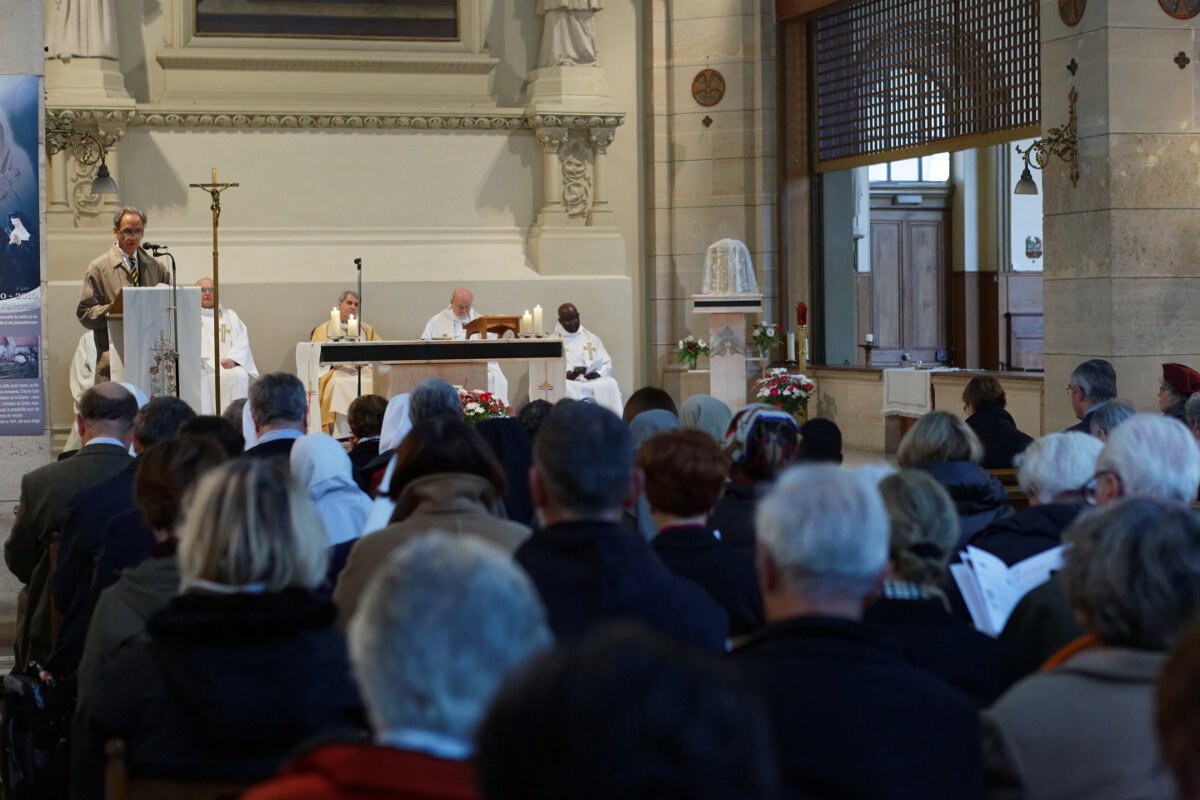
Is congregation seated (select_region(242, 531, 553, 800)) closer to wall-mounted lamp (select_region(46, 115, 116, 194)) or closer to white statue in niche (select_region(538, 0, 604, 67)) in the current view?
wall-mounted lamp (select_region(46, 115, 116, 194))

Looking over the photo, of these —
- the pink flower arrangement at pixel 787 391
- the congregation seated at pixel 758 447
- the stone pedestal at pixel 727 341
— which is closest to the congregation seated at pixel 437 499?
the congregation seated at pixel 758 447

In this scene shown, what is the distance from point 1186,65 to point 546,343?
188 inches

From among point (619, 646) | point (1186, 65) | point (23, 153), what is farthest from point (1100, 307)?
point (619, 646)

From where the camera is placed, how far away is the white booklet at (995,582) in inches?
145

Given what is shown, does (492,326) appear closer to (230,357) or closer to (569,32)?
(230,357)

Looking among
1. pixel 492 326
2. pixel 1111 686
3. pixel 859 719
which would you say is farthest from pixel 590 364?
pixel 859 719

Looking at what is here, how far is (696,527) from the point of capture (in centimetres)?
353

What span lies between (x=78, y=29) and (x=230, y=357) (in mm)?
3040

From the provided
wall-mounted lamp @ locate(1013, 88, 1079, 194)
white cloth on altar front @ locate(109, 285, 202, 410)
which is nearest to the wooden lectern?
white cloth on altar front @ locate(109, 285, 202, 410)

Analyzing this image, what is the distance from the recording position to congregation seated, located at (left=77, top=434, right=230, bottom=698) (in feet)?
10.2

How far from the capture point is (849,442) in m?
14.5

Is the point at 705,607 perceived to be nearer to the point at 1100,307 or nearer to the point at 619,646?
the point at 619,646

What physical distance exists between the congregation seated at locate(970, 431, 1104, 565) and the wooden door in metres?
14.0

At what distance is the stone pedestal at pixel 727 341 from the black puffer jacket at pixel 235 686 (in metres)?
10.6
